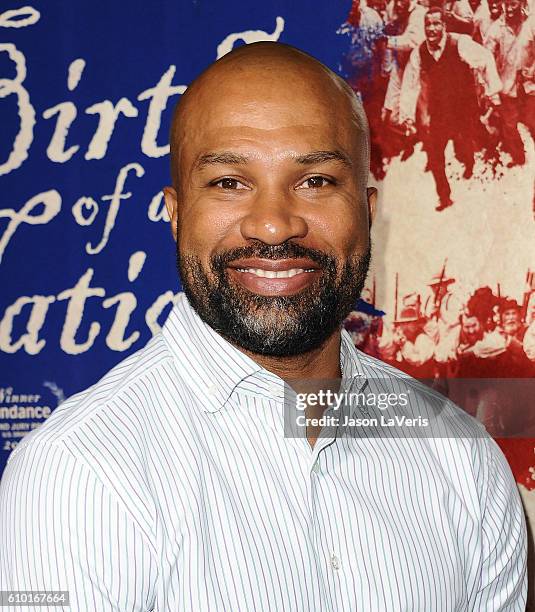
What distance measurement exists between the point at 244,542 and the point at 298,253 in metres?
0.39

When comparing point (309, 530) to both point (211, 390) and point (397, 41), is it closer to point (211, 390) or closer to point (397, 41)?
point (211, 390)

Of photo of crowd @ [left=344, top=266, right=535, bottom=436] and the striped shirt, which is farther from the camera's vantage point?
photo of crowd @ [left=344, top=266, right=535, bottom=436]

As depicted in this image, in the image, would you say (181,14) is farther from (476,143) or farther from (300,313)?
(300,313)

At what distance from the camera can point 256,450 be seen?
3.68 ft

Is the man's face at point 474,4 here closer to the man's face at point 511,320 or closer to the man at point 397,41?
the man at point 397,41

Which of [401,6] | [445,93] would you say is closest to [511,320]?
[445,93]

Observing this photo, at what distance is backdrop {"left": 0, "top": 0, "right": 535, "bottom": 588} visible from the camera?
1974mm

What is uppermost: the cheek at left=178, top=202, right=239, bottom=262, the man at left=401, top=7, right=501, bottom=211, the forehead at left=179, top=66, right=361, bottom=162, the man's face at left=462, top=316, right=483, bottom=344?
the man at left=401, top=7, right=501, bottom=211

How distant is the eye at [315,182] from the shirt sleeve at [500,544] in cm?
49

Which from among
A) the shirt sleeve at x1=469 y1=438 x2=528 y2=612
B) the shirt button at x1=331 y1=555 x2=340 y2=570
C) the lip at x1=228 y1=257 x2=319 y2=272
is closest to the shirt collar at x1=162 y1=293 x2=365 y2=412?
the lip at x1=228 y1=257 x2=319 y2=272

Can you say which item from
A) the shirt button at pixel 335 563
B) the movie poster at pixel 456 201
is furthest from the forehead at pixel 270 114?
the movie poster at pixel 456 201

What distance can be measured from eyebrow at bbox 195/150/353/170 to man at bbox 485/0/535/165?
0.88 meters

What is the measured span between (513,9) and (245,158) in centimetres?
108

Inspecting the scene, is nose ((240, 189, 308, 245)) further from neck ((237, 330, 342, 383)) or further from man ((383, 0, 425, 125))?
man ((383, 0, 425, 125))
